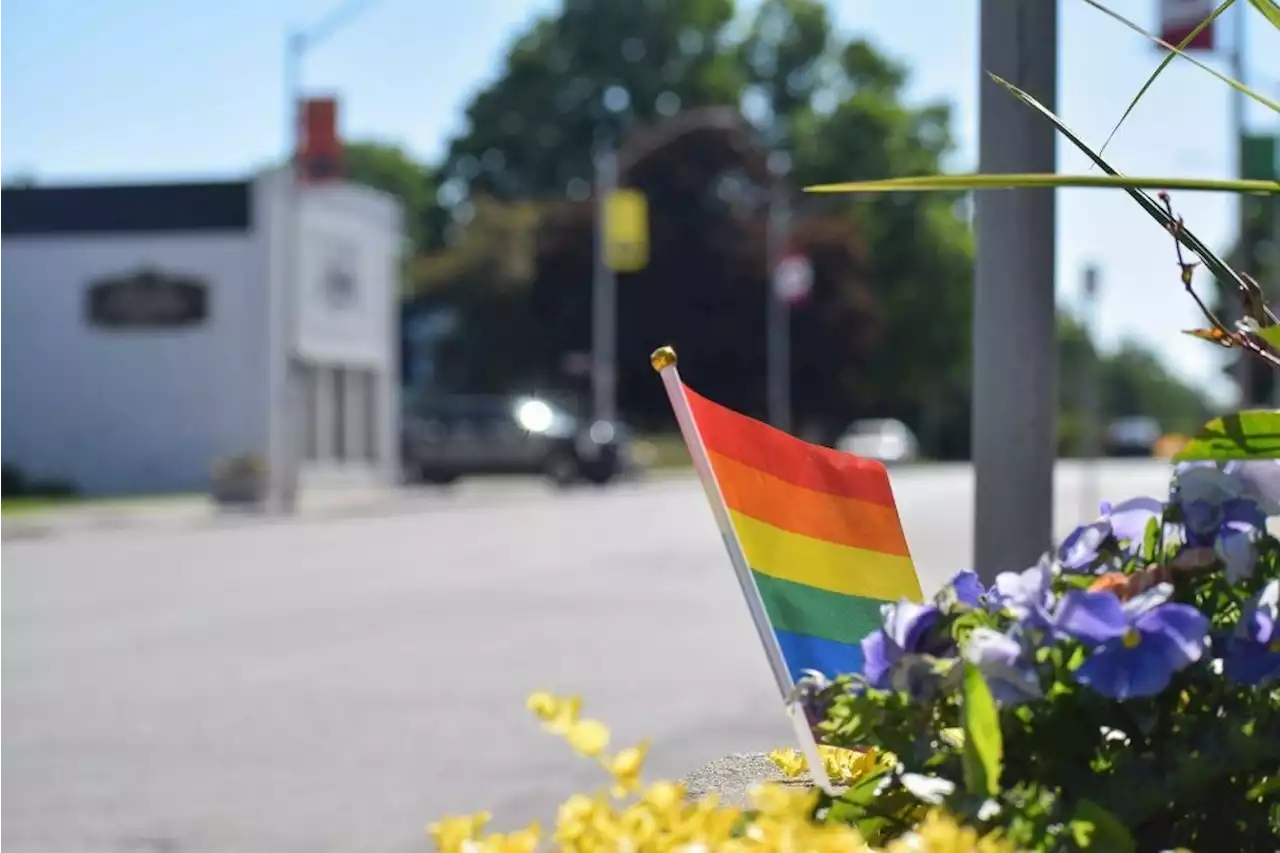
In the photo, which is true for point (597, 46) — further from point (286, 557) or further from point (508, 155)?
point (286, 557)

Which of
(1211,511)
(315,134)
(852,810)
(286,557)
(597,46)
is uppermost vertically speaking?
(597,46)

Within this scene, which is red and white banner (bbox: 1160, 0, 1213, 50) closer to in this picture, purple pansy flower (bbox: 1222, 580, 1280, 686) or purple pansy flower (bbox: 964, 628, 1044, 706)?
purple pansy flower (bbox: 1222, 580, 1280, 686)

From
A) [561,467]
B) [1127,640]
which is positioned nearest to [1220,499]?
[1127,640]

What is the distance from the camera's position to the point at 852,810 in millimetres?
1888

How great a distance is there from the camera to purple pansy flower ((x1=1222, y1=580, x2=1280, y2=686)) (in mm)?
1790

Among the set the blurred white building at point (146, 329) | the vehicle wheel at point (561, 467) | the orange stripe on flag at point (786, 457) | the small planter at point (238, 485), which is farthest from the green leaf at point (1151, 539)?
the vehicle wheel at point (561, 467)

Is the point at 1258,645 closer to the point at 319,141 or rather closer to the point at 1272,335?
the point at 1272,335

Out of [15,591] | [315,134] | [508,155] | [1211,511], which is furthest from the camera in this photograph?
[508,155]

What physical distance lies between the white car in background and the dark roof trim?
22.5 meters

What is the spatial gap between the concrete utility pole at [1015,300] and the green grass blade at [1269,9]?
1230 millimetres

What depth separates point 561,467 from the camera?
37562 millimetres

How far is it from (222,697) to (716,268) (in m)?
48.3

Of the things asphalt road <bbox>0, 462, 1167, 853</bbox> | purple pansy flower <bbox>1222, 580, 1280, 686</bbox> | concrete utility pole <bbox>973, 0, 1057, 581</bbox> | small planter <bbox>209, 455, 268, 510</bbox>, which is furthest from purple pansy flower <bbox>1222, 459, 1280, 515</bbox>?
small planter <bbox>209, 455, 268, 510</bbox>

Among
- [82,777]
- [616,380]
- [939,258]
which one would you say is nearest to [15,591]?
[82,777]
